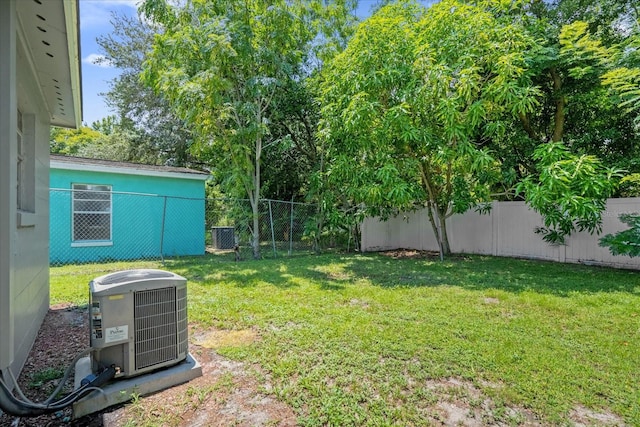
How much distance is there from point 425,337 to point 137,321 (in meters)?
2.59

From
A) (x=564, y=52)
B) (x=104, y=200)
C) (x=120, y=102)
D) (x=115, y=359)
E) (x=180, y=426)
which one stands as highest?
(x=120, y=102)

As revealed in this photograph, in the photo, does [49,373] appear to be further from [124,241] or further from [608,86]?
[608,86]

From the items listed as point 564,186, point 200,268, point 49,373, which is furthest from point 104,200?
point 564,186

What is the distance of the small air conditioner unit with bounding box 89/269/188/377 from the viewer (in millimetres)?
2256

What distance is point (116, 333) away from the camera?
2273mm

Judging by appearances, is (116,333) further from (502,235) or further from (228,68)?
(502,235)

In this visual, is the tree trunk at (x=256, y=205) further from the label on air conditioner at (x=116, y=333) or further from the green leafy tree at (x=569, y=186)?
the label on air conditioner at (x=116, y=333)

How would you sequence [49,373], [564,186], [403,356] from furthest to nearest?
[564,186] < [403,356] < [49,373]

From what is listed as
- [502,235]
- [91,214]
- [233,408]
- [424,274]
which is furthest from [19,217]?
[502,235]

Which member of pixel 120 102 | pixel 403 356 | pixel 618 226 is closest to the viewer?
pixel 403 356

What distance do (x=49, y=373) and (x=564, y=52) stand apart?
1017 cm

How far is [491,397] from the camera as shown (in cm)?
241

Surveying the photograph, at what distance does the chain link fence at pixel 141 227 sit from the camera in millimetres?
8531

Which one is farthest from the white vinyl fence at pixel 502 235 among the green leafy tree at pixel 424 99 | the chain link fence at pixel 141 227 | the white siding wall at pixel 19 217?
the white siding wall at pixel 19 217
